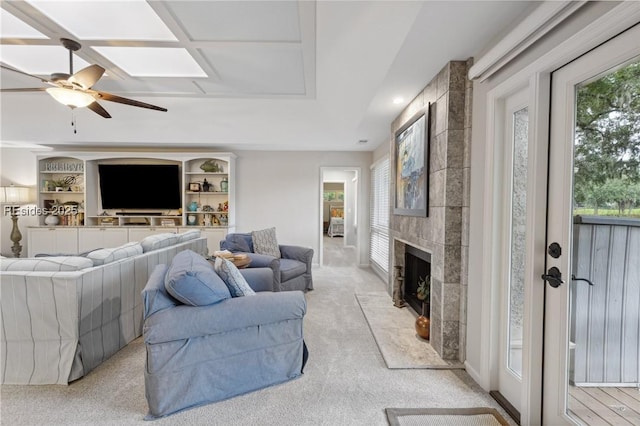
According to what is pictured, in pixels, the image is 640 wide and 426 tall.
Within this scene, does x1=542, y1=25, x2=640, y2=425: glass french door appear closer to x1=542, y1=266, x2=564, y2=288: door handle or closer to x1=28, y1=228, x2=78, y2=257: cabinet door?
x1=542, y1=266, x2=564, y2=288: door handle

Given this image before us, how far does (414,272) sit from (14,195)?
704 cm

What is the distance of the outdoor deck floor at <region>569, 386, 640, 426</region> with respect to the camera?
4.14 feet

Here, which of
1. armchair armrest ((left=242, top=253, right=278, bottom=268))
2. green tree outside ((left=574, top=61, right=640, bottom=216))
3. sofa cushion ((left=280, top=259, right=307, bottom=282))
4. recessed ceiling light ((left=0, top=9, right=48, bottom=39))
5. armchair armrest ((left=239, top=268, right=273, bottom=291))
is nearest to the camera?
green tree outside ((left=574, top=61, right=640, bottom=216))

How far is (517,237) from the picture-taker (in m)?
1.90

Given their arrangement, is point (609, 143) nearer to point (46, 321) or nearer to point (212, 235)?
point (46, 321)

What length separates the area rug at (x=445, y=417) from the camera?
5.64 feet

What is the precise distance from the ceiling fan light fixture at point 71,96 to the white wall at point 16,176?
4.65 m

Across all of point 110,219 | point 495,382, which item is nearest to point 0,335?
point 495,382

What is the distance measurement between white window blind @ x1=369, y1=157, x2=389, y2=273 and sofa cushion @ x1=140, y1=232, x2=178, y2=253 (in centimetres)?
314

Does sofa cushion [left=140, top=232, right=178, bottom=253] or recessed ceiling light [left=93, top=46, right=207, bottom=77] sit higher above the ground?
recessed ceiling light [left=93, top=46, right=207, bottom=77]

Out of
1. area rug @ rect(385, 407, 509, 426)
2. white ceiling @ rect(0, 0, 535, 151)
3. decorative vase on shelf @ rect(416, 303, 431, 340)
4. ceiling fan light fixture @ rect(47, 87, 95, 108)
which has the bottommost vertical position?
area rug @ rect(385, 407, 509, 426)

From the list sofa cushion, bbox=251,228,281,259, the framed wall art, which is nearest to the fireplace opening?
the framed wall art

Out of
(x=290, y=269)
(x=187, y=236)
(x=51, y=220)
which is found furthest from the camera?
(x=51, y=220)

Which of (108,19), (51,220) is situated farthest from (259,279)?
(51,220)
